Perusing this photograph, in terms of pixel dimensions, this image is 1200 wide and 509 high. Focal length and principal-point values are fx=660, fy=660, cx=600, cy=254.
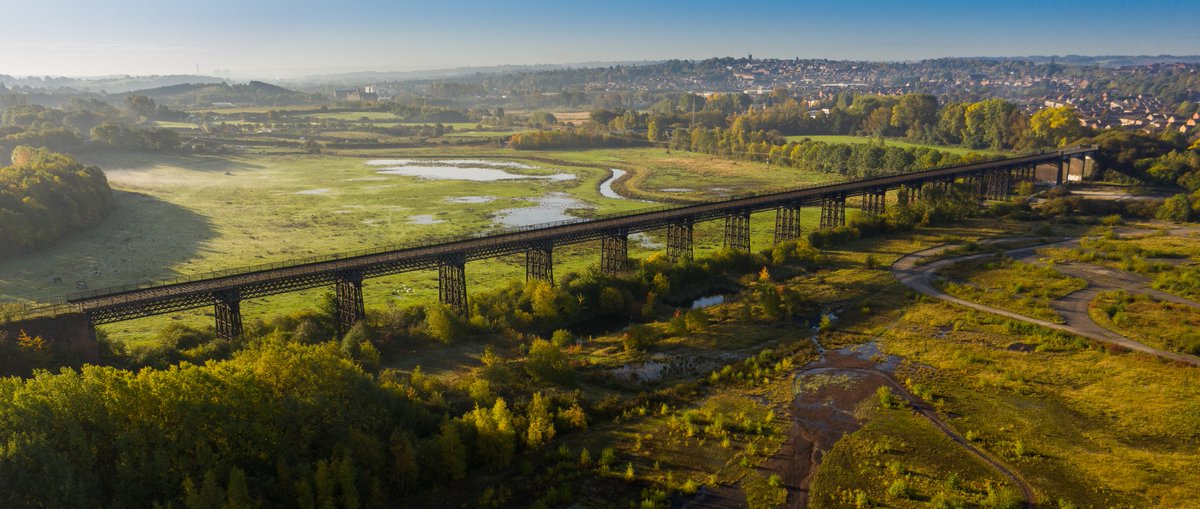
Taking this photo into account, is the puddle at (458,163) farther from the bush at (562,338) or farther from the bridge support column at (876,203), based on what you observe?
the bush at (562,338)

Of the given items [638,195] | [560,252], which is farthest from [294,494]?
[638,195]

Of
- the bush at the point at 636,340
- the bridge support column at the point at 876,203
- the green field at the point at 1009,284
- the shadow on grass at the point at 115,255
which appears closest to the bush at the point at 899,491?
the bush at the point at 636,340

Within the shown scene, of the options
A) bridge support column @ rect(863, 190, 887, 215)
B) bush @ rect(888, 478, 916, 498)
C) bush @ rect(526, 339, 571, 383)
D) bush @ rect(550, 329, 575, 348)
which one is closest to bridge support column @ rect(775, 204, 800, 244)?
bridge support column @ rect(863, 190, 887, 215)

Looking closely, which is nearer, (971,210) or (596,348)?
(596,348)

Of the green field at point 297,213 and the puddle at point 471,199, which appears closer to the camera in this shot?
the green field at point 297,213

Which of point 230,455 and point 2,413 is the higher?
point 2,413

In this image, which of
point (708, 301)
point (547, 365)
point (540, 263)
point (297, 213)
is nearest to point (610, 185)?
point (297, 213)

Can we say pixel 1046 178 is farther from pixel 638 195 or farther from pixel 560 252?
pixel 560 252
